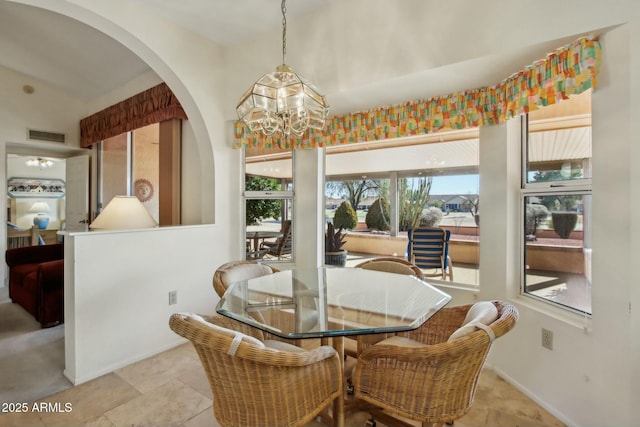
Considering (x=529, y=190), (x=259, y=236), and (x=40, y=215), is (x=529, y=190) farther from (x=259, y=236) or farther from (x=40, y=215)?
(x=40, y=215)

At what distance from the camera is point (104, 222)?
2.81m

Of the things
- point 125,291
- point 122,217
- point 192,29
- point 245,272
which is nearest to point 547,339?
point 245,272

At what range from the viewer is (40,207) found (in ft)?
22.4

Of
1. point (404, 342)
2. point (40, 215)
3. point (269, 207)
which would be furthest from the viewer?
point (40, 215)

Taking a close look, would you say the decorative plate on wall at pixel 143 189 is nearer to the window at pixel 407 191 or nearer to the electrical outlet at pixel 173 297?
the electrical outlet at pixel 173 297

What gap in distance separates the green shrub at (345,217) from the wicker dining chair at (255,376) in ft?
6.75

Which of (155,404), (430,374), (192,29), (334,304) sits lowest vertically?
(155,404)

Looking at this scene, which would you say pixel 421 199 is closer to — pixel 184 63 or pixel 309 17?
pixel 309 17

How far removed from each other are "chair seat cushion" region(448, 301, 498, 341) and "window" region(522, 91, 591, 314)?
0.95 m

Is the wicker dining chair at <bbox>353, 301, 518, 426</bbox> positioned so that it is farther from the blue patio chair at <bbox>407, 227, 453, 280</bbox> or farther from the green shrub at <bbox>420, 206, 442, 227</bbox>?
the green shrub at <bbox>420, 206, 442, 227</bbox>

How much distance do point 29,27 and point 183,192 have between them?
7.44ft

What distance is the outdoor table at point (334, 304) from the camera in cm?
141

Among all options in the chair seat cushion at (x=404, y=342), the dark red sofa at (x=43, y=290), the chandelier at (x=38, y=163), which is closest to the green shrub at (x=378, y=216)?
the chair seat cushion at (x=404, y=342)

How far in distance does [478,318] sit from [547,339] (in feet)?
3.67
